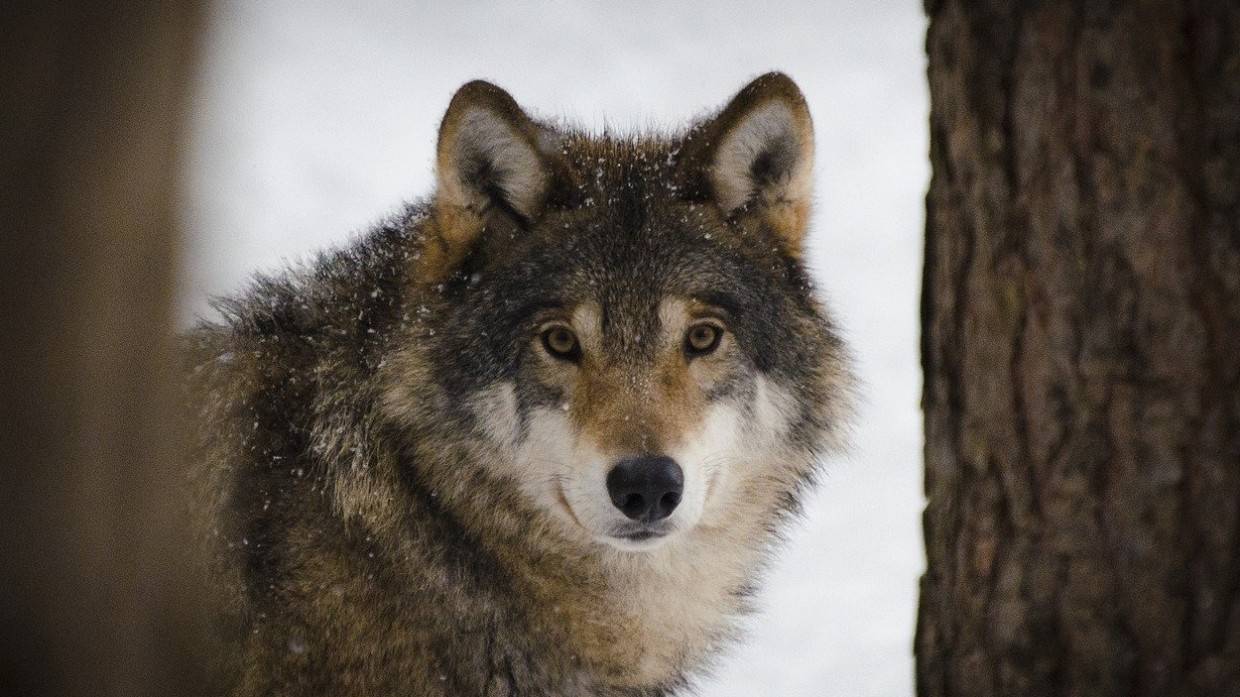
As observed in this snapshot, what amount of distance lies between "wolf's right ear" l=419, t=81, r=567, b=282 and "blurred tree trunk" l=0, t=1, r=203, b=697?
5.04 feet

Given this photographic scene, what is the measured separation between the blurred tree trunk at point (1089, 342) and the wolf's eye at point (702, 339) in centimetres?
85

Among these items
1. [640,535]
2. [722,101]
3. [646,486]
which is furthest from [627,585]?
[722,101]

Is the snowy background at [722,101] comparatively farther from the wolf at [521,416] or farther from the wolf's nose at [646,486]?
the wolf's nose at [646,486]

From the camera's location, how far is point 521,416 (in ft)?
11.2

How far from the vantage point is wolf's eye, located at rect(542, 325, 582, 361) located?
3.39 meters

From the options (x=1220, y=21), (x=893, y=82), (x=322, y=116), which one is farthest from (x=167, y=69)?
(x=893, y=82)

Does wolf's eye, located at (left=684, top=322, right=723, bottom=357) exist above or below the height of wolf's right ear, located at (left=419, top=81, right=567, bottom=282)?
below

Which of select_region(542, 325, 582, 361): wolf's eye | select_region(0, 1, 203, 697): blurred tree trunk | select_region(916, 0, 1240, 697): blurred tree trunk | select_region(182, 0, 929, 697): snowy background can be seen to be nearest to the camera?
Result: select_region(0, 1, 203, 697): blurred tree trunk

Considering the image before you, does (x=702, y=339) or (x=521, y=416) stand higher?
(x=702, y=339)

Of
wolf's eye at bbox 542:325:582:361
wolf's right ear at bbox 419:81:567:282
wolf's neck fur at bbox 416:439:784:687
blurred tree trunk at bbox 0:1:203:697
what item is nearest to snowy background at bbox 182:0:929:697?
wolf's neck fur at bbox 416:439:784:687

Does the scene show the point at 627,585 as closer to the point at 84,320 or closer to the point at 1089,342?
the point at 1089,342

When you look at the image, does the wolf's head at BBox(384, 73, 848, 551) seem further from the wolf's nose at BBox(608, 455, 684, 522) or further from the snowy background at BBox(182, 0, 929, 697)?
the snowy background at BBox(182, 0, 929, 697)

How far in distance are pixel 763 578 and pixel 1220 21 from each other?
2.34 meters

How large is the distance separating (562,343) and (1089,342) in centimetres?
150
